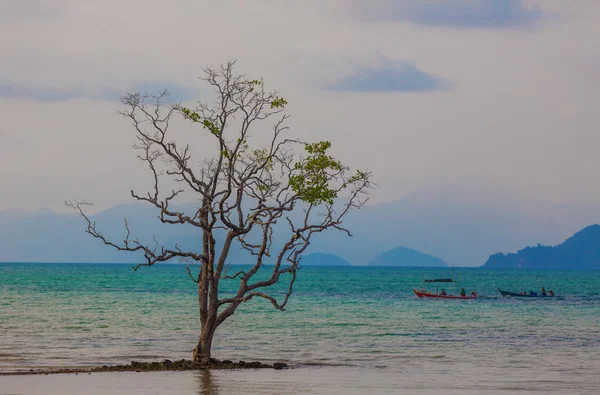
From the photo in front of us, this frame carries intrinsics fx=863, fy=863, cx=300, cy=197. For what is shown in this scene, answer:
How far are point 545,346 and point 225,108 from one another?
74.3ft

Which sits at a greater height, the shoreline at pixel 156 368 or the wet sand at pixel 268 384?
the shoreline at pixel 156 368

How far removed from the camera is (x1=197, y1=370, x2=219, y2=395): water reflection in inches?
954

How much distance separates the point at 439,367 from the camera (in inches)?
1307

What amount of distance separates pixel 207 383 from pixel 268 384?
1.85 meters

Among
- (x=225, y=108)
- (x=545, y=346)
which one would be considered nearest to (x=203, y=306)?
(x=225, y=108)

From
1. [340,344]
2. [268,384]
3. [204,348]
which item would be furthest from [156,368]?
[340,344]

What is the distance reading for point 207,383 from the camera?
85.3 ft

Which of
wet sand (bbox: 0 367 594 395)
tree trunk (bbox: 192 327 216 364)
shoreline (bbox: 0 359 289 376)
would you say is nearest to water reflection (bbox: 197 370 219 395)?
wet sand (bbox: 0 367 594 395)

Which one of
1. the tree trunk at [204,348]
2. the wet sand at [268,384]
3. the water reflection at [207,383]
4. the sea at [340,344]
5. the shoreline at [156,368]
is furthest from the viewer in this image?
the tree trunk at [204,348]

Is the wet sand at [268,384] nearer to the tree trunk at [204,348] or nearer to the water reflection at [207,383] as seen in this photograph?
the water reflection at [207,383]

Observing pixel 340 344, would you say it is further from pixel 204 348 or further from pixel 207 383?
pixel 207 383

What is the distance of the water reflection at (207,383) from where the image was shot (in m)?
24.2

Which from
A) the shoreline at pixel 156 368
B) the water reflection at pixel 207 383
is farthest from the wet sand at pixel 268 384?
the shoreline at pixel 156 368

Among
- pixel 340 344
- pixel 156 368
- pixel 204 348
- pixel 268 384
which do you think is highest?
pixel 204 348
